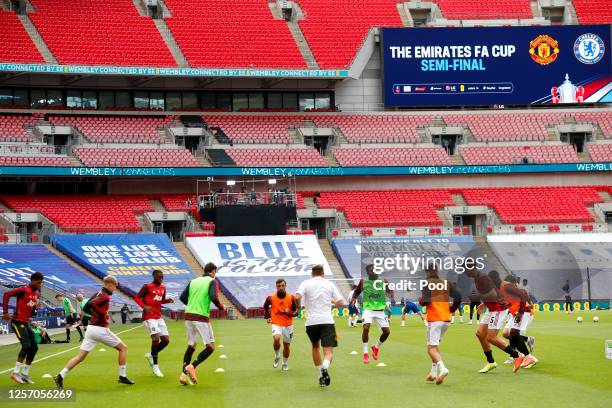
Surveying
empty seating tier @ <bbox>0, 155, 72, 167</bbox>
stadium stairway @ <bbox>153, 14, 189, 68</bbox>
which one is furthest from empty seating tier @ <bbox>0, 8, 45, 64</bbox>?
stadium stairway @ <bbox>153, 14, 189, 68</bbox>

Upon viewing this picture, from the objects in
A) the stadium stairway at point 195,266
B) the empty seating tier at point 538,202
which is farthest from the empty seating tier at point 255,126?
the empty seating tier at point 538,202

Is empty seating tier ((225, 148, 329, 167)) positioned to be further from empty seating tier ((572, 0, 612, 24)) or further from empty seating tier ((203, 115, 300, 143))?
empty seating tier ((572, 0, 612, 24))

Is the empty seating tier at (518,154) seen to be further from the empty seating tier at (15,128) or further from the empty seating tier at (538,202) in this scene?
the empty seating tier at (15,128)

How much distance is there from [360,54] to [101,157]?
20008 mm

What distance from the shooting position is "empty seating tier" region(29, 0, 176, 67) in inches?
2542

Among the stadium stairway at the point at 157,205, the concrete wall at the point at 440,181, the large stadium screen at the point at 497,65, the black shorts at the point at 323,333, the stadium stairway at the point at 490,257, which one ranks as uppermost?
the large stadium screen at the point at 497,65

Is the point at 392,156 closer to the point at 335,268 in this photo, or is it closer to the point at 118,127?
the point at 335,268

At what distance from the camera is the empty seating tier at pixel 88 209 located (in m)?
59.8

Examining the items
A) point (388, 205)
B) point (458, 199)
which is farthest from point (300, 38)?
point (458, 199)

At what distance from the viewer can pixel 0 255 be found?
175 feet

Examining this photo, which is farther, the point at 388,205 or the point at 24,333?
the point at 388,205

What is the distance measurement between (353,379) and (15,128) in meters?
49.5

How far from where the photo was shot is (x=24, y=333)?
19562mm

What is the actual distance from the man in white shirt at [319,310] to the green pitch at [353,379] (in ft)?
2.62
